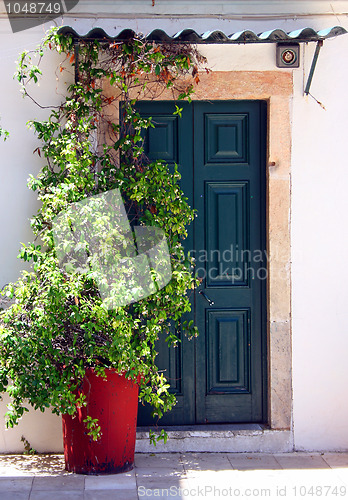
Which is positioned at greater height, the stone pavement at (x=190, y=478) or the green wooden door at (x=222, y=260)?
the green wooden door at (x=222, y=260)

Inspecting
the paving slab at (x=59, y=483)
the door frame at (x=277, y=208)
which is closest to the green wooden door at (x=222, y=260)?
the door frame at (x=277, y=208)

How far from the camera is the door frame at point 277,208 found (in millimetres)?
4961

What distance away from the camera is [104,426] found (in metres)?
4.38

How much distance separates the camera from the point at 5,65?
485cm

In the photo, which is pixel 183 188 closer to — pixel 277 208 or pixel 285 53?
pixel 277 208

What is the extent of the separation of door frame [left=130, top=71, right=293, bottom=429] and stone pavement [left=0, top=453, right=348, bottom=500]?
0.43m

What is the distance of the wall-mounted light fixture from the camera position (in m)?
4.94

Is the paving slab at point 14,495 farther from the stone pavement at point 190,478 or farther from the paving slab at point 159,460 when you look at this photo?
the paving slab at point 159,460

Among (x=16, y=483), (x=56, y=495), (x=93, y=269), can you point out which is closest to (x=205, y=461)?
(x=56, y=495)

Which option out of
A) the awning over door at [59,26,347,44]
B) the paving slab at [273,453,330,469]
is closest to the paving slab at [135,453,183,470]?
the paving slab at [273,453,330,469]

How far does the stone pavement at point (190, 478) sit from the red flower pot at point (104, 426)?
0.28 ft

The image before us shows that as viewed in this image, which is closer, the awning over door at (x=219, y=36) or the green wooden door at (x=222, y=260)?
the awning over door at (x=219, y=36)

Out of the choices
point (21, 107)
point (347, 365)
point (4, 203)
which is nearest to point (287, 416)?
point (347, 365)

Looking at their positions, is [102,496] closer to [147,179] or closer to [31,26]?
[147,179]
